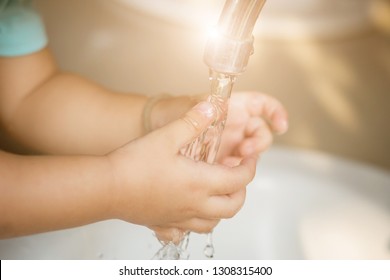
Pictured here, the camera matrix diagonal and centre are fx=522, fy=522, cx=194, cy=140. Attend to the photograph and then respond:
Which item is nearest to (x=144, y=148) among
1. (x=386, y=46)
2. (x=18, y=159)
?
(x=18, y=159)

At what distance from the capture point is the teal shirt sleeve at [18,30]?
2.01 feet

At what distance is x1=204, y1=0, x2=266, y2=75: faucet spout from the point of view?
0.40 meters

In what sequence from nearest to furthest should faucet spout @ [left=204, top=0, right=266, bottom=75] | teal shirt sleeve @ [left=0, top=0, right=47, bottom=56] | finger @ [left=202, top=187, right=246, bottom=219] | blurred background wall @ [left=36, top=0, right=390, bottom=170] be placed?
faucet spout @ [left=204, top=0, right=266, bottom=75] → finger @ [left=202, top=187, right=246, bottom=219] → teal shirt sleeve @ [left=0, top=0, right=47, bottom=56] → blurred background wall @ [left=36, top=0, right=390, bottom=170]

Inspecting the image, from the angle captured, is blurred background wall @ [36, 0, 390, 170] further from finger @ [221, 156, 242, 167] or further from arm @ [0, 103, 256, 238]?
arm @ [0, 103, 256, 238]

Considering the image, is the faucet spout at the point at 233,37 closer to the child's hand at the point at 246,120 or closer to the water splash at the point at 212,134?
the water splash at the point at 212,134

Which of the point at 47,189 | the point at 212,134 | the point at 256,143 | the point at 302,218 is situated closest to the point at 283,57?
the point at 302,218

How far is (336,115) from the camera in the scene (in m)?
1.12

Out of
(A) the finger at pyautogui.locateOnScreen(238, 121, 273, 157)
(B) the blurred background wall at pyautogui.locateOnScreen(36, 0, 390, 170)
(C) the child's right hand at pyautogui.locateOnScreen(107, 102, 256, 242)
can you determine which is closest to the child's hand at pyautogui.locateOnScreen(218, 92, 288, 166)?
(A) the finger at pyautogui.locateOnScreen(238, 121, 273, 157)

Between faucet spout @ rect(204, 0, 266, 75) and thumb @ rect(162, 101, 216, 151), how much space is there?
0.05 metres

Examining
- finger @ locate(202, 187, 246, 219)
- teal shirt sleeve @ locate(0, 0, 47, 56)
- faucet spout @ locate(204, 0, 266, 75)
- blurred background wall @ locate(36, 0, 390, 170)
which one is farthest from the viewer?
blurred background wall @ locate(36, 0, 390, 170)

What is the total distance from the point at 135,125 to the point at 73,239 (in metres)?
0.15

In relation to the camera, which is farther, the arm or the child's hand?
the child's hand

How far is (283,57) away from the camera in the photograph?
4.01 feet

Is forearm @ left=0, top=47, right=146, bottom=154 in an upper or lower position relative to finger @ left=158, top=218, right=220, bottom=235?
upper
